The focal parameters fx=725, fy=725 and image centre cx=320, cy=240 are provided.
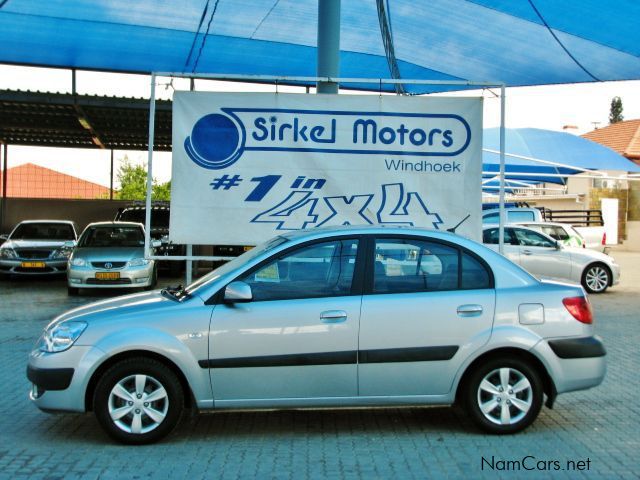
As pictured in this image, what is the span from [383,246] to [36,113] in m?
17.0

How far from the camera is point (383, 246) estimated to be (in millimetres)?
5707

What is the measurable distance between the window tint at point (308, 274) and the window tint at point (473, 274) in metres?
0.87

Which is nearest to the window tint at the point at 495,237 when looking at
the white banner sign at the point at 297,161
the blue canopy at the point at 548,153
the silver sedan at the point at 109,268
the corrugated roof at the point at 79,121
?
the silver sedan at the point at 109,268

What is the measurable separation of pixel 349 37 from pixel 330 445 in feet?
32.0

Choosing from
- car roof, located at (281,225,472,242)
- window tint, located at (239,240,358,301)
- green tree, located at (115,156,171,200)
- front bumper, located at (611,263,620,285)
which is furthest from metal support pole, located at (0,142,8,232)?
green tree, located at (115,156,171,200)

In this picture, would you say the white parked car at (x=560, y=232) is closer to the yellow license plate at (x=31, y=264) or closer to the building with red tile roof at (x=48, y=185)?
the yellow license plate at (x=31, y=264)

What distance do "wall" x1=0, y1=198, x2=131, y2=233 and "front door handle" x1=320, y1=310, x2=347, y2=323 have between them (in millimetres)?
23892

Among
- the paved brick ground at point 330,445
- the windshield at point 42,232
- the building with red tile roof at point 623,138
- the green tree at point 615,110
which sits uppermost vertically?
the green tree at point 615,110

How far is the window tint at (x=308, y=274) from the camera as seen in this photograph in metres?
5.50

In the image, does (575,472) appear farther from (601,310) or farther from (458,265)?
(601,310)

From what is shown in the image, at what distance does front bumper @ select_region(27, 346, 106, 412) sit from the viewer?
5246 millimetres

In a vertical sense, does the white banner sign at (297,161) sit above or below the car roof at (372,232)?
above

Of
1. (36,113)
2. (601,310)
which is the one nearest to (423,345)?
(601,310)

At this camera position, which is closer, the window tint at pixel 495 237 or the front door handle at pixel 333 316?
the front door handle at pixel 333 316
